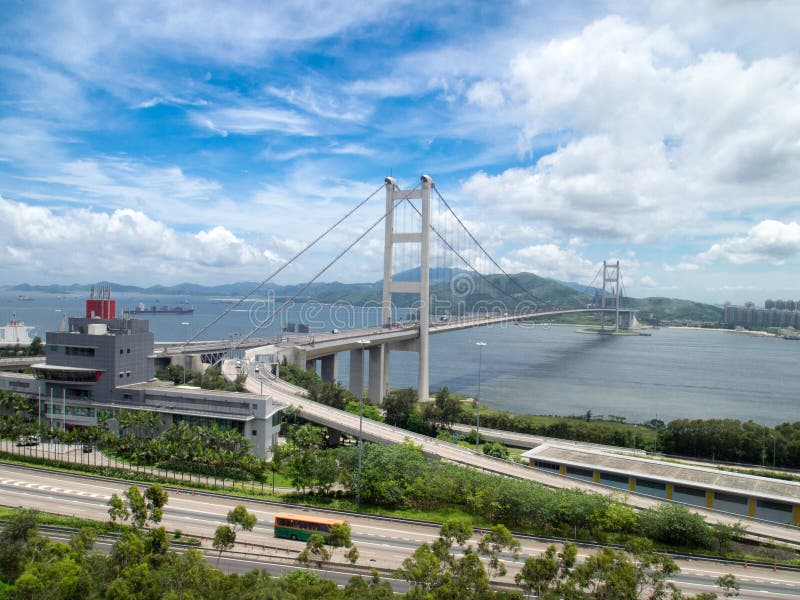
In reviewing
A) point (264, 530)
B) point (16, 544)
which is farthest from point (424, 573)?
point (16, 544)

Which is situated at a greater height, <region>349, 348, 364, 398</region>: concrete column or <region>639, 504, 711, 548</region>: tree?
<region>349, 348, 364, 398</region>: concrete column

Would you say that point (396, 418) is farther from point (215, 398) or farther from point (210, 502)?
point (210, 502)

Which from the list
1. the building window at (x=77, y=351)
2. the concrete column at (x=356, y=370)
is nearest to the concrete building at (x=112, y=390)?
the building window at (x=77, y=351)

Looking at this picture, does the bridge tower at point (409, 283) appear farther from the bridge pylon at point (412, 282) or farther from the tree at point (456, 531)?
the tree at point (456, 531)

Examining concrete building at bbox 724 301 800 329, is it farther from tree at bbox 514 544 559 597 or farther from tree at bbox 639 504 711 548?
tree at bbox 514 544 559 597

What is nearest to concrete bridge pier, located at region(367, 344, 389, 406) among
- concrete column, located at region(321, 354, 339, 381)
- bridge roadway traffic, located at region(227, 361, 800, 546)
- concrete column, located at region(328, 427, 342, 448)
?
concrete column, located at region(321, 354, 339, 381)

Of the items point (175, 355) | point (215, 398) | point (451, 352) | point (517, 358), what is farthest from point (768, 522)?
point (451, 352)
